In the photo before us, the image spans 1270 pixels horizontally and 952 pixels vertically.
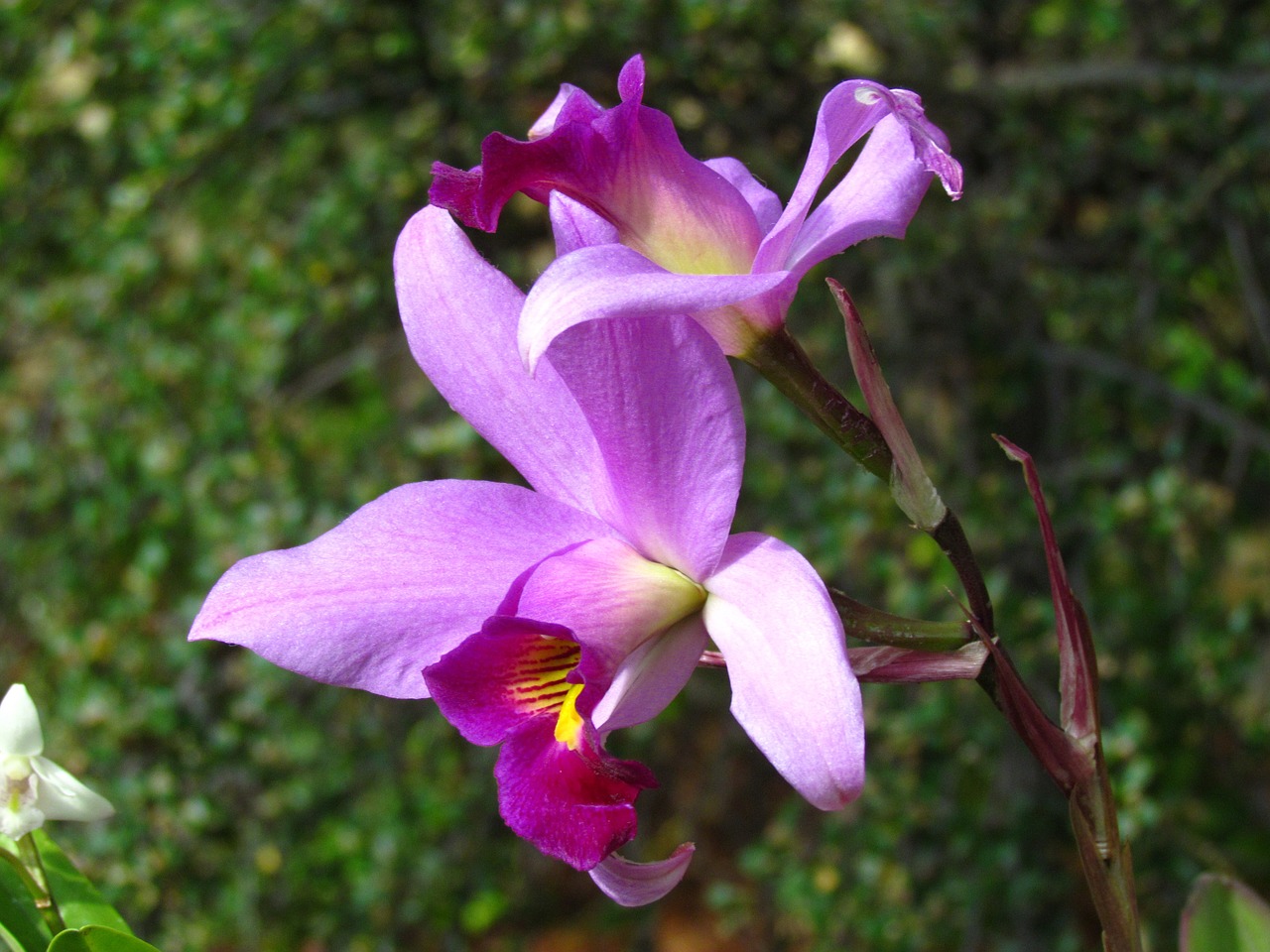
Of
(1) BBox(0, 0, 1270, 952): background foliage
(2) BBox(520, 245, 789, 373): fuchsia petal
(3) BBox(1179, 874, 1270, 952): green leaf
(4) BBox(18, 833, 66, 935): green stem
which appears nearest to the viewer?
(2) BBox(520, 245, 789, 373): fuchsia petal

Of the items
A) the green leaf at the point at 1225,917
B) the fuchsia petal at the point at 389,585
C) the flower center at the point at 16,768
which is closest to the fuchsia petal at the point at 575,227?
the fuchsia petal at the point at 389,585

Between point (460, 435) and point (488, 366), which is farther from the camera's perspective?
point (460, 435)

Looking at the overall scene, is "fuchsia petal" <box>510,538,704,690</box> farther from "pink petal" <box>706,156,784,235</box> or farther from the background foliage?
the background foliage

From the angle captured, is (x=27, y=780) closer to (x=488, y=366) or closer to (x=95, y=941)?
(x=95, y=941)

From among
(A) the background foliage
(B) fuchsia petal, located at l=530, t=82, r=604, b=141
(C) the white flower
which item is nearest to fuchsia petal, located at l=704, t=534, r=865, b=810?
(B) fuchsia petal, located at l=530, t=82, r=604, b=141

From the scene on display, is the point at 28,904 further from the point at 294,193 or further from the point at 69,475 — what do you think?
the point at 294,193

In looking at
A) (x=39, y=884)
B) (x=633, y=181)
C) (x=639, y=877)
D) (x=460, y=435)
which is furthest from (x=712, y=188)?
(x=460, y=435)

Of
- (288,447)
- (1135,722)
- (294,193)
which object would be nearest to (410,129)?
(294,193)
